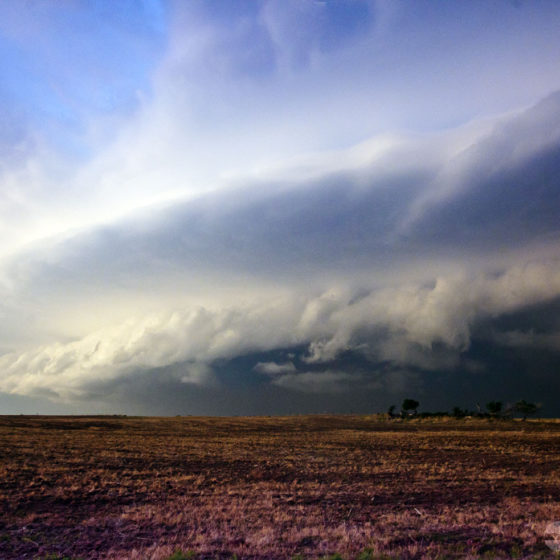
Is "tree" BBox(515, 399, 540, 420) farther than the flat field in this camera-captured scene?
Yes

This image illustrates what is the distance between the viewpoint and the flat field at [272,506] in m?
13.1

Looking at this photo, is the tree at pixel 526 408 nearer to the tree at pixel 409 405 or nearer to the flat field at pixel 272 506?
the tree at pixel 409 405

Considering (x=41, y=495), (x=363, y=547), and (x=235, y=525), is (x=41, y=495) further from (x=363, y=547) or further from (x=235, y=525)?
(x=363, y=547)

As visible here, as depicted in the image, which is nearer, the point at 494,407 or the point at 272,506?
the point at 272,506

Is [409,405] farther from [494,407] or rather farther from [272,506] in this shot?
[272,506]

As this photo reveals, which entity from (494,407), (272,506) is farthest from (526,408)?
(272,506)

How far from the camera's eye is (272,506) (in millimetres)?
19406

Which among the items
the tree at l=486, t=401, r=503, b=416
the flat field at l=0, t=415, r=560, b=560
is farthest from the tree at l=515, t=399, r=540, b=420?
the flat field at l=0, t=415, r=560, b=560

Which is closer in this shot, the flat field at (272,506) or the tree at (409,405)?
the flat field at (272,506)

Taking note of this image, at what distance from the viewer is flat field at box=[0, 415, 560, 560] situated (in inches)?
515

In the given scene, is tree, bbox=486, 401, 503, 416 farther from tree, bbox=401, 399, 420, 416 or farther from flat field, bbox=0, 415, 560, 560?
→ flat field, bbox=0, 415, 560, 560

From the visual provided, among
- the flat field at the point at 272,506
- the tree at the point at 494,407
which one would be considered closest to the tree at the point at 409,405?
the tree at the point at 494,407

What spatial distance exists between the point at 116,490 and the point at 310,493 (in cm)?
945

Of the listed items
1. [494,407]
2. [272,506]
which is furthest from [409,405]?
[272,506]
